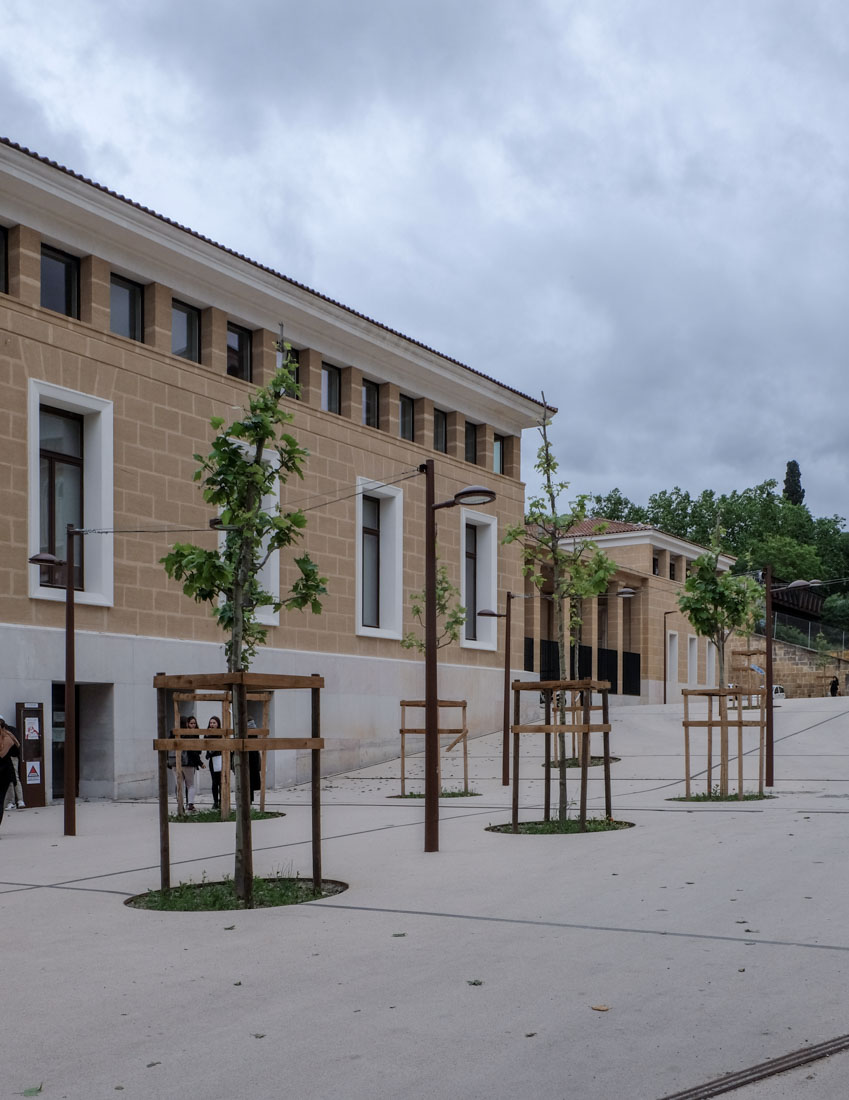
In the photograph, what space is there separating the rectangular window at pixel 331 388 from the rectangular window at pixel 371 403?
1.01 metres

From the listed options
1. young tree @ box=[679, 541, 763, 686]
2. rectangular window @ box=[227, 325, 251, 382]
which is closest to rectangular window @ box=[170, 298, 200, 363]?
rectangular window @ box=[227, 325, 251, 382]

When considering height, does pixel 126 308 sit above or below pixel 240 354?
above

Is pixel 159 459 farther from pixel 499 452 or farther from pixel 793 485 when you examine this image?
pixel 793 485

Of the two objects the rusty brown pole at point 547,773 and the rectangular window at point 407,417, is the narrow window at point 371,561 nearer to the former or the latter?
the rectangular window at point 407,417

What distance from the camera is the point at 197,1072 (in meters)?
5.34

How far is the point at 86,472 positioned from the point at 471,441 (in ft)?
45.7

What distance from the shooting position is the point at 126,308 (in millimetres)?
26031

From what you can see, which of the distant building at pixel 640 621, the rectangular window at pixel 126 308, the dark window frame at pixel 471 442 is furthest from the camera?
the distant building at pixel 640 621

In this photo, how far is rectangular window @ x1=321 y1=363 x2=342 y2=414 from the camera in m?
31.2

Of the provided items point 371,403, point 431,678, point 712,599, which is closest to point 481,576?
point 371,403

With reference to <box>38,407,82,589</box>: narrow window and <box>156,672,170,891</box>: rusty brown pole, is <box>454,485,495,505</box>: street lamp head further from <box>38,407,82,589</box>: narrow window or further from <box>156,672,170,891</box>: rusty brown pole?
<box>38,407,82,589</box>: narrow window

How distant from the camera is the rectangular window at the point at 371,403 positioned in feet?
107

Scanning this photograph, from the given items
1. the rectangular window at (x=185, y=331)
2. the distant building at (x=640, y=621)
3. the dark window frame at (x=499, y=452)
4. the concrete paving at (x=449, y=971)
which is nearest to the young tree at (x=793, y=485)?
the distant building at (x=640, y=621)

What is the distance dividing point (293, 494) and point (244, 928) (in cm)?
2126
